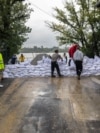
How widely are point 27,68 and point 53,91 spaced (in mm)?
9229

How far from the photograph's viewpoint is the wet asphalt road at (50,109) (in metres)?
10.8

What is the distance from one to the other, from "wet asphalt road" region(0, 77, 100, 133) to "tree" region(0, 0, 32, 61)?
651 inches

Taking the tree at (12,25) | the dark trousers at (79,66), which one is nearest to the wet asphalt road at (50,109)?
the dark trousers at (79,66)

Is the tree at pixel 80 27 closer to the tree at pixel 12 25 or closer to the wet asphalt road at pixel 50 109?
the tree at pixel 12 25

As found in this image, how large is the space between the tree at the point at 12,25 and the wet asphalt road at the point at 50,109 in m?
16.5

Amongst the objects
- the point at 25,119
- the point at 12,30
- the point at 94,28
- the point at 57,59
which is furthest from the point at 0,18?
the point at 25,119

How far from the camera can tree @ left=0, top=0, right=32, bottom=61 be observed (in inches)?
1414

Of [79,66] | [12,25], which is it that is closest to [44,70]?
[79,66]

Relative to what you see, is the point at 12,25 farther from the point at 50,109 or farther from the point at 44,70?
the point at 50,109

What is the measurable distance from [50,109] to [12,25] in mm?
25178

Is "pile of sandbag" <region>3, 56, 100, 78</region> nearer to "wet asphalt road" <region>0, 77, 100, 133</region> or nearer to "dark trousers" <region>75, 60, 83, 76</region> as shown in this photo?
"dark trousers" <region>75, 60, 83, 76</region>

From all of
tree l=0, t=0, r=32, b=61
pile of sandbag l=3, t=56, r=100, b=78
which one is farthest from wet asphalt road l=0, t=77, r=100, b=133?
tree l=0, t=0, r=32, b=61

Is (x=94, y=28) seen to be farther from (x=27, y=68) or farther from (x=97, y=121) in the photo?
(x=97, y=121)

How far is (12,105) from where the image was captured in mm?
14430
